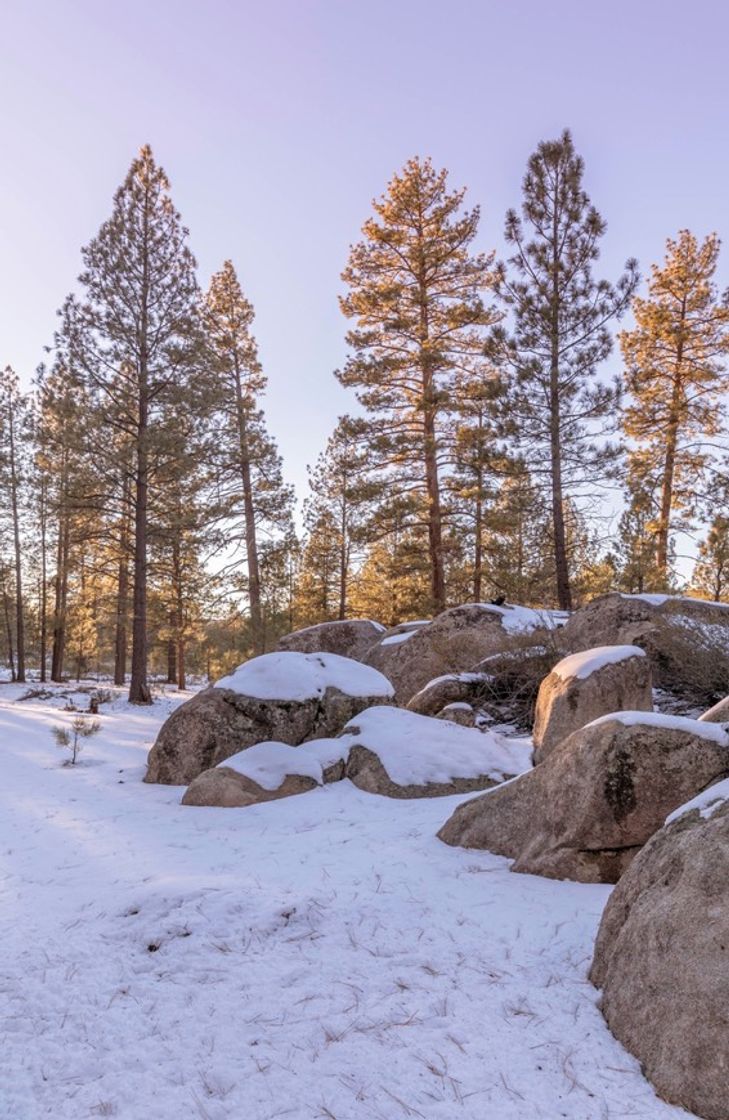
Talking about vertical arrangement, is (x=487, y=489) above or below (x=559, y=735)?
above

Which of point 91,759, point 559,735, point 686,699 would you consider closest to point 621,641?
point 686,699

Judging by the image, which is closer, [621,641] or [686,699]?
[686,699]

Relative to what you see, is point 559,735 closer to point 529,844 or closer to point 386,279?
point 529,844

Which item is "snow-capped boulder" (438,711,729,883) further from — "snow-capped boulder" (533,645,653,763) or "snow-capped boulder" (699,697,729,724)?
"snow-capped boulder" (533,645,653,763)

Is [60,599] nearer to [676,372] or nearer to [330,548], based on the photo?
[330,548]

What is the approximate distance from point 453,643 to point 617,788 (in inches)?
294

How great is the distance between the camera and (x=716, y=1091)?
2121 mm

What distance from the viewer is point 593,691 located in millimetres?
6480

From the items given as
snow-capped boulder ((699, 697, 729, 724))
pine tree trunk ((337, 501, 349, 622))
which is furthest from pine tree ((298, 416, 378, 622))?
snow-capped boulder ((699, 697, 729, 724))

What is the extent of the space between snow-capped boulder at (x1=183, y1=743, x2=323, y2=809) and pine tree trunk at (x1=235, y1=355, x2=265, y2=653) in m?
13.4

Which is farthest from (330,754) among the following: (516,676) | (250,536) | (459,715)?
(250,536)

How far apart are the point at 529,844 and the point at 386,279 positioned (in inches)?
678

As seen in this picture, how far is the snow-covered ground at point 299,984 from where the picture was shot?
2311 mm

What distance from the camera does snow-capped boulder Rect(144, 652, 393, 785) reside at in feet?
25.1
